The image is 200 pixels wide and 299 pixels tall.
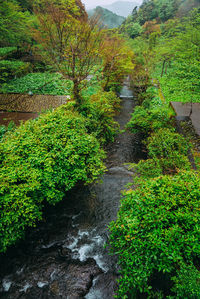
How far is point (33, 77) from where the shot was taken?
18.2 meters

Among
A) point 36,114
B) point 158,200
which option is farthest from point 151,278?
point 36,114

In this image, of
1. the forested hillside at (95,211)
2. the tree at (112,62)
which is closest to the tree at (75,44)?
the forested hillside at (95,211)

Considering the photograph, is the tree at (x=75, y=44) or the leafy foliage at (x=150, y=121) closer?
the tree at (x=75, y=44)

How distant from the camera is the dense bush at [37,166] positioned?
4117 mm

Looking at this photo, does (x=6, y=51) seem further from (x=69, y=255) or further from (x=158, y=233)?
(x=158, y=233)

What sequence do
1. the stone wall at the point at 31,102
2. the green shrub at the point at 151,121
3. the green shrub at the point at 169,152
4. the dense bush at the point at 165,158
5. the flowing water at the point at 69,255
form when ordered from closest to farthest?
1. the flowing water at the point at 69,255
2. the dense bush at the point at 165,158
3. the green shrub at the point at 169,152
4. the green shrub at the point at 151,121
5. the stone wall at the point at 31,102

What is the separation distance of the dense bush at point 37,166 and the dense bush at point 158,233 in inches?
92.5

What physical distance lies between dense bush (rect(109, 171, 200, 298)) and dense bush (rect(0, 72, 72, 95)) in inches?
495

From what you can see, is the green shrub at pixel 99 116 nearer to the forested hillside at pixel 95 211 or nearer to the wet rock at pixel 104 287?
the forested hillside at pixel 95 211

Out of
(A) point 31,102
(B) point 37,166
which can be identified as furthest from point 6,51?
(B) point 37,166

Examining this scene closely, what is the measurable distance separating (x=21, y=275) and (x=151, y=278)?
3.71 meters

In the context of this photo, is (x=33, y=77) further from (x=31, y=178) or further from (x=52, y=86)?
(x=31, y=178)

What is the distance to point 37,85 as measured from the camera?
1634 centimetres

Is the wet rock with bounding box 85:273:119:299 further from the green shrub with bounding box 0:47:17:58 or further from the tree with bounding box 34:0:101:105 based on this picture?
the green shrub with bounding box 0:47:17:58
